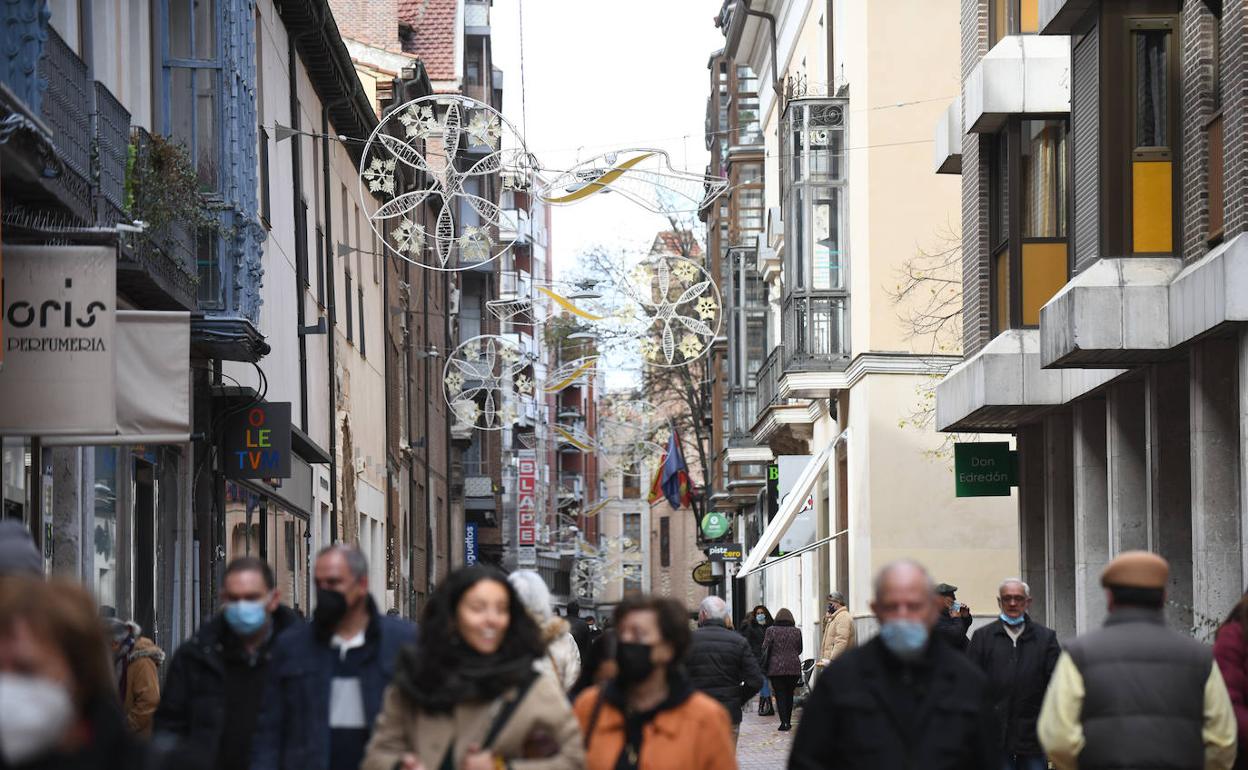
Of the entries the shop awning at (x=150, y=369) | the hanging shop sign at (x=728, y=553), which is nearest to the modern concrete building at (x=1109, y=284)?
the shop awning at (x=150, y=369)

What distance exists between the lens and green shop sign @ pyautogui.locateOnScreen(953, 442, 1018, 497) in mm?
26641

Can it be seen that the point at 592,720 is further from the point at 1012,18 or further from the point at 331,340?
the point at 331,340

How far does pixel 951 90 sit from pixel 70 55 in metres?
20.3

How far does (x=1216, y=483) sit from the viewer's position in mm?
17125

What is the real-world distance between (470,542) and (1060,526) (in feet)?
142

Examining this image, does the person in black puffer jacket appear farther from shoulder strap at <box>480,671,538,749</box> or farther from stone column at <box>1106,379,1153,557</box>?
shoulder strap at <box>480,671,538,749</box>

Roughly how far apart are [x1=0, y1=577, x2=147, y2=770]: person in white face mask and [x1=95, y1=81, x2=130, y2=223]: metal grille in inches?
410

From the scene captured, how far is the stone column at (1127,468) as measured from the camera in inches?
817

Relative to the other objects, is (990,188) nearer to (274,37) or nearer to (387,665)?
(274,37)

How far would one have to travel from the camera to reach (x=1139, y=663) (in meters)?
8.44

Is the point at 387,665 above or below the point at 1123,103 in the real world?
below

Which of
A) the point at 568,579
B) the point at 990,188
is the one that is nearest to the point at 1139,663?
the point at 990,188

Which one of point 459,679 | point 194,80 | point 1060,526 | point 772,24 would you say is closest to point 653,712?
point 459,679

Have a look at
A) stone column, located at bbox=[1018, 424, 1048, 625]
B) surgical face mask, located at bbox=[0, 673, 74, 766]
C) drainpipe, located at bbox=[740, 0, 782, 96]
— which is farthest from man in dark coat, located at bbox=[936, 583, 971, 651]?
drainpipe, located at bbox=[740, 0, 782, 96]
